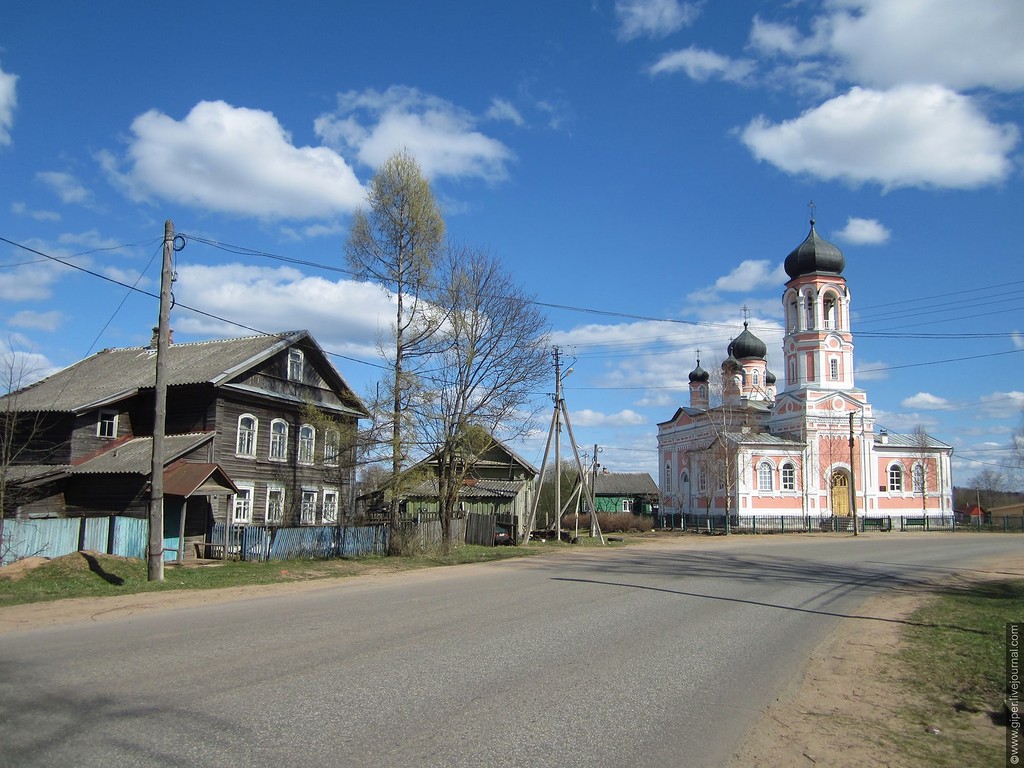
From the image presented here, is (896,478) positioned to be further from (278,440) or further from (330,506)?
(278,440)

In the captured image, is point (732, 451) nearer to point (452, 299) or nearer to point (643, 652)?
point (452, 299)

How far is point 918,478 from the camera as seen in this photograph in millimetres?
54562

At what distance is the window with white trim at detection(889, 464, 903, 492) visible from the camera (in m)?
54.1

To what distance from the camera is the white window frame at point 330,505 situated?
104ft

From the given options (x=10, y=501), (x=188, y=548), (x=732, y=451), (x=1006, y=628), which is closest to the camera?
(x=1006, y=628)

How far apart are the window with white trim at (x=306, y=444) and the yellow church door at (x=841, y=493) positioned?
3843 cm

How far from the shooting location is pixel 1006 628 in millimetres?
11086

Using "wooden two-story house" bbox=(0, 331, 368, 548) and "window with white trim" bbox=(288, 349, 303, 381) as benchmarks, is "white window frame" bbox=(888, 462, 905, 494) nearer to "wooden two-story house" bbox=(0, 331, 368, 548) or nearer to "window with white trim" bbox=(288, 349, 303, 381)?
"wooden two-story house" bbox=(0, 331, 368, 548)

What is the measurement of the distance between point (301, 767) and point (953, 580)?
732 inches

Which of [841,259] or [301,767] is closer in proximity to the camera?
[301,767]

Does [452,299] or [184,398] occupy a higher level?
[452,299]

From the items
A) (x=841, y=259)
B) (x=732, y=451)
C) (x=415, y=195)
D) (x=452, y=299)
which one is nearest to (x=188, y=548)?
(x=452, y=299)

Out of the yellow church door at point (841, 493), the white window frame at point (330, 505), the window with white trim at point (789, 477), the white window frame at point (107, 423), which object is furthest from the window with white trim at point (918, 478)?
the white window frame at point (107, 423)

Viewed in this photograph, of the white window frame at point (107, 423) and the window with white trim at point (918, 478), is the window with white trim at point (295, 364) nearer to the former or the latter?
the white window frame at point (107, 423)
